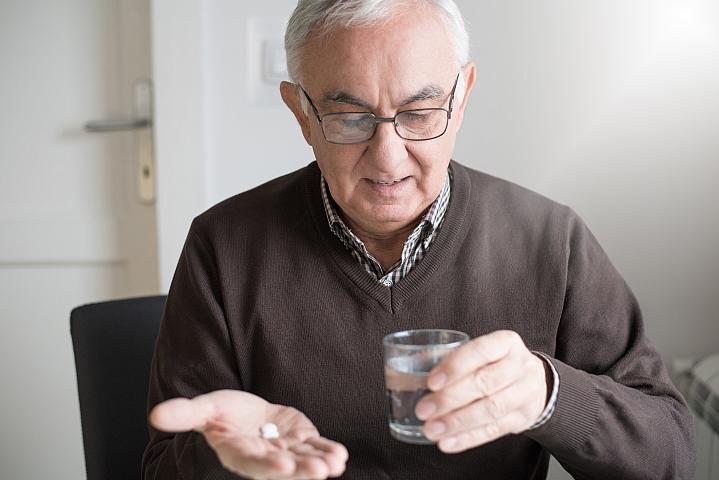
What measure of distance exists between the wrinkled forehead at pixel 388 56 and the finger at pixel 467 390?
480 millimetres

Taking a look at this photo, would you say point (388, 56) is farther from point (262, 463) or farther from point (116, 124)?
point (116, 124)

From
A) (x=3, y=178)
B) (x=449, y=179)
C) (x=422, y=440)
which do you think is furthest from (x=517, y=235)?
(x=3, y=178)

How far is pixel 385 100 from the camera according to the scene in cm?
133

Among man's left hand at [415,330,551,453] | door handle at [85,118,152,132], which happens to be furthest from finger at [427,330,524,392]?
door handle at [85,118,152,132]

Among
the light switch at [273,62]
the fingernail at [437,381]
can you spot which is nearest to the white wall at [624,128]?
the light switch at [273,62]

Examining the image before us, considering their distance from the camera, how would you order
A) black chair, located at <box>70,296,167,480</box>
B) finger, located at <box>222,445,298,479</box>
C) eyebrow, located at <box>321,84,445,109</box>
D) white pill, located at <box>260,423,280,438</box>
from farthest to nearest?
black chair, located at <box>70,296,167,480</box> < eyebrow, located at <box>321,84,445,109</box> < white pill, located at <box>260,423,280,438</box> < finger, located at <box>222,445,298,479</box>

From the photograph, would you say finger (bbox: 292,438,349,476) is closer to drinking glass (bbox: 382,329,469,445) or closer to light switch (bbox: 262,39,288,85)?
drinking glass (bbox: 382,329,469,445)

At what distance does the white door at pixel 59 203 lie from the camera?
2.70 metres

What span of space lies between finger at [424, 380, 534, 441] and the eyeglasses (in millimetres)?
459

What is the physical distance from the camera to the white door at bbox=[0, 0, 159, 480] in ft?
8.86

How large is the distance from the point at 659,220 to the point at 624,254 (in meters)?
0.12

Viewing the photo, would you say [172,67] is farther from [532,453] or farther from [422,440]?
[422,440]

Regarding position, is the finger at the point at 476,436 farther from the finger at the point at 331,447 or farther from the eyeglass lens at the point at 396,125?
the eyeglass lens at the point at 396,125

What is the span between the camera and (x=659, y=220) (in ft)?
7.50
